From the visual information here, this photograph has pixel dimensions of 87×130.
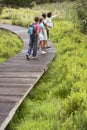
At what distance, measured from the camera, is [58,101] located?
6980 mm

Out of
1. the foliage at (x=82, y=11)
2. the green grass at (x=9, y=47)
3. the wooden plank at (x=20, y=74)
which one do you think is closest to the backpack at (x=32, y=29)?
the green grass at (x=9, y=47)

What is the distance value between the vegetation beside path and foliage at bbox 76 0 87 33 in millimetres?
7739

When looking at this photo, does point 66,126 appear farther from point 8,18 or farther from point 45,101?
point 8,18

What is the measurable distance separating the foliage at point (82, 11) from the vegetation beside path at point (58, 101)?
25.4 feet

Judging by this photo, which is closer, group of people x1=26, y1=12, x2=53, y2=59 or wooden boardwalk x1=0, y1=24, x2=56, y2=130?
wooden boardwalk x1=0, y1=24, x2=56, y2=130

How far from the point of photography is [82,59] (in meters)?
10.4

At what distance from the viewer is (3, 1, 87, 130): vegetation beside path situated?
5818 mm

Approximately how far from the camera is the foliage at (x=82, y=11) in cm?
1860

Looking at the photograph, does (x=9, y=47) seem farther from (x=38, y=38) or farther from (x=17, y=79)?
(x=17, y=79)

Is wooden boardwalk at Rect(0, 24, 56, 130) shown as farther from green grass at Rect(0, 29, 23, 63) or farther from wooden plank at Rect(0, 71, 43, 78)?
green grass at Rect(0, 29, 23, 63)

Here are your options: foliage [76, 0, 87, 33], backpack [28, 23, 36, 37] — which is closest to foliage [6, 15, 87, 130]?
backpack [28, 23, 36, 37]

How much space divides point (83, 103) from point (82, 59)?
4.25 meters

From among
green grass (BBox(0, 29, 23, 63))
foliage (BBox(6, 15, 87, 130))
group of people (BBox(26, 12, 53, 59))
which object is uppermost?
group of people (BBox(26, 12, 53, 59))

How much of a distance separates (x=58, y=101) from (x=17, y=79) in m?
1.61
